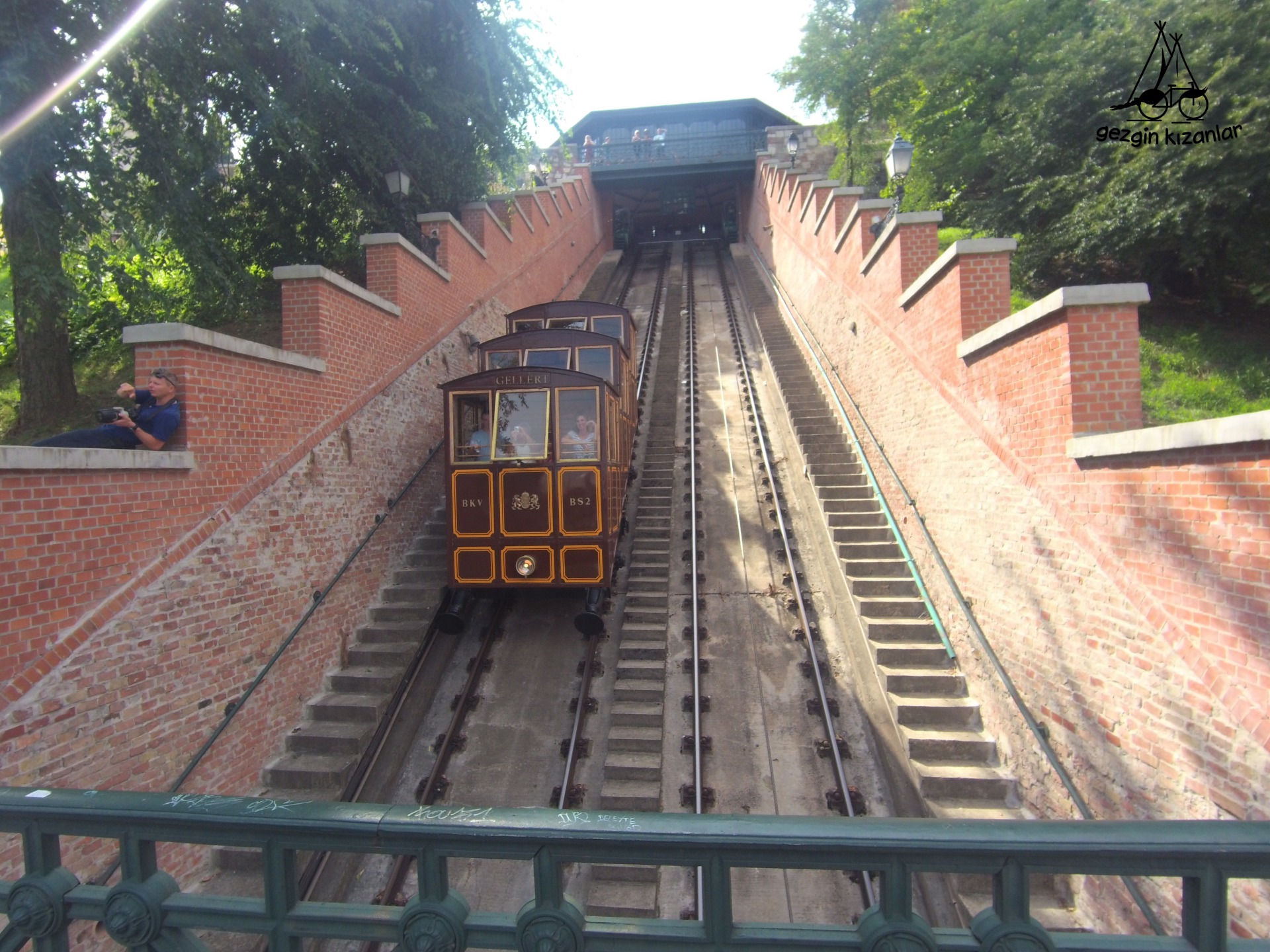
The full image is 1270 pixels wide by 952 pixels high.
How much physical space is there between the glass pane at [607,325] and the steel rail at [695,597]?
2162mm

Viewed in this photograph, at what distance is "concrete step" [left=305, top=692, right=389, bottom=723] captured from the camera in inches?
246

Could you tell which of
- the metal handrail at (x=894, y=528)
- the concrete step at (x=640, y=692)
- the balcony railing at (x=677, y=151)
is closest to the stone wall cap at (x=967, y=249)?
the metal handrail at (x=894, y=528)

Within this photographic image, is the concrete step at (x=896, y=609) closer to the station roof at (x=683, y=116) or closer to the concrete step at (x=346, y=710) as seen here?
the concrete step at (x=346, y=710)

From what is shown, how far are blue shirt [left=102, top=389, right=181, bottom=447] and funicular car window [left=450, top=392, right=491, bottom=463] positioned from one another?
98.0 inches

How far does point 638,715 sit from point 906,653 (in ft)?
8.24

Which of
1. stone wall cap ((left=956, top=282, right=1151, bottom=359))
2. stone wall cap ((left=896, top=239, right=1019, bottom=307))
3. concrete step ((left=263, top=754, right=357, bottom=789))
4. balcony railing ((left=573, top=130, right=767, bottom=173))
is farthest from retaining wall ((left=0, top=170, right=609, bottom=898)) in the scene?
balcony railing ((left=573, top=130, right=767, bottom=173))

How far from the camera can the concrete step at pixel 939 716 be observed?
571 centimetres

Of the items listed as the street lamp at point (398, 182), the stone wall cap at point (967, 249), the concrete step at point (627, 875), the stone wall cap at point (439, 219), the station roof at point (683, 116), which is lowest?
the concrete step at point (627, 875)

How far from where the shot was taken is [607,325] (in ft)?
34.6

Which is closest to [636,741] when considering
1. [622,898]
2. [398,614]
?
[622,898]

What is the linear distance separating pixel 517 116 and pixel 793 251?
7425 millimetres

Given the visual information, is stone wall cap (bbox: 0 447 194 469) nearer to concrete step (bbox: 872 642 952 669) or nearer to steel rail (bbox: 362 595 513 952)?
steel rail (bbox: 362 595 513 952)

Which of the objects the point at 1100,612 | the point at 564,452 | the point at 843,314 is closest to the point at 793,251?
the point at 843,314

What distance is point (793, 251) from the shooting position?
16562mm
